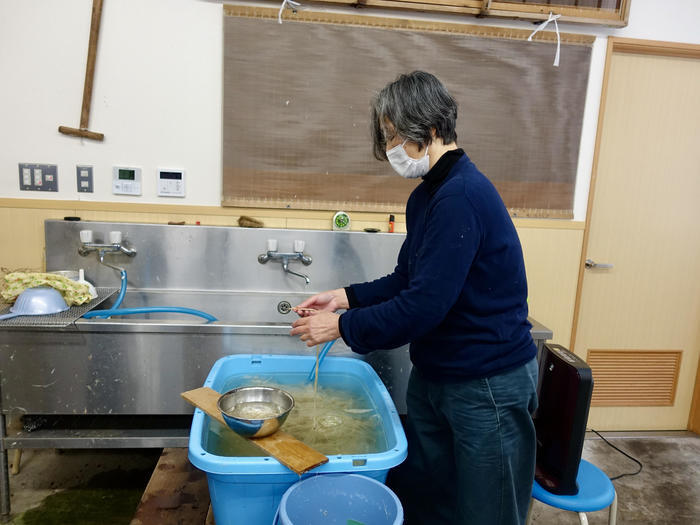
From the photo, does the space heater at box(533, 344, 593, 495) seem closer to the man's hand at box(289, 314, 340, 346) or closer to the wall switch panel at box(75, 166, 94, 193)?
the man's hand at box(289, 314, 340, 346)

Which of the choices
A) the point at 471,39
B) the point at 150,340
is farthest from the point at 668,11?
the point at 150,340

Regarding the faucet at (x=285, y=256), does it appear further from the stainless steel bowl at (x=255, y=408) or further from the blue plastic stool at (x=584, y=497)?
the blue plastic stool at (x=584, y=497)

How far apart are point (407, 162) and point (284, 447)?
0.75 meters

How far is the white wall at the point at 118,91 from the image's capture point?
219 centimetres

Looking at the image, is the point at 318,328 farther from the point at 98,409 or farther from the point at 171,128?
the point at 171,128

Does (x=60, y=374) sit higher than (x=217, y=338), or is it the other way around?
(x=217, y=338)

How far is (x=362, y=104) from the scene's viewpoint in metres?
2.36

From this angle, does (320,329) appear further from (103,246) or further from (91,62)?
(91,62)

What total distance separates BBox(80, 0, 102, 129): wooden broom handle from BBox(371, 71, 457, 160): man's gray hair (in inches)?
63.8

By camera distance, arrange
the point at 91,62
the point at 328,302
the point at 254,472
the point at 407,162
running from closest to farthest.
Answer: the point at 254,472, the point at 407,162, the point at 328,302, the point at 91,62

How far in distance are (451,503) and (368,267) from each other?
1.25 m

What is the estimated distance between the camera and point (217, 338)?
5.74 feet

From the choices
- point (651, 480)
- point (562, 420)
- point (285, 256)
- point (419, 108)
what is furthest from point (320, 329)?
point (651, 480)

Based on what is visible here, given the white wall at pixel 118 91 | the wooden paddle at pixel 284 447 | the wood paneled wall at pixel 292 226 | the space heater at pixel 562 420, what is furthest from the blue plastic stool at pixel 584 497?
the white wall at pixel 118 91
